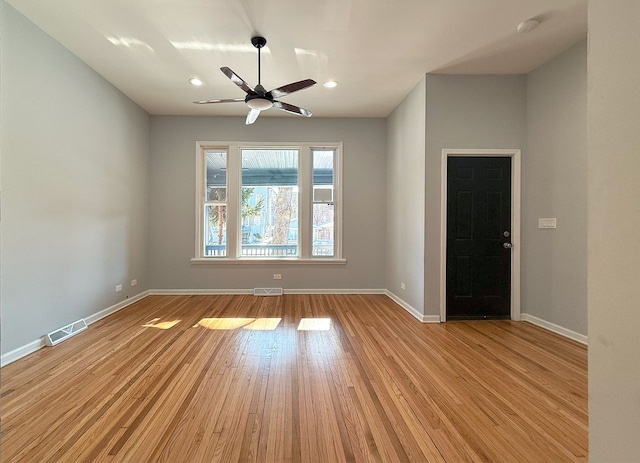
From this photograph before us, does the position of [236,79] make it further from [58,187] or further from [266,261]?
[266,261]

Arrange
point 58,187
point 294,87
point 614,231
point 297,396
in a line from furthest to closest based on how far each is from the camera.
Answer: point 58,187 → point 294,87 → point 297,396 → point 614,231

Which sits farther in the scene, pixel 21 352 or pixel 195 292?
pixel 195 292

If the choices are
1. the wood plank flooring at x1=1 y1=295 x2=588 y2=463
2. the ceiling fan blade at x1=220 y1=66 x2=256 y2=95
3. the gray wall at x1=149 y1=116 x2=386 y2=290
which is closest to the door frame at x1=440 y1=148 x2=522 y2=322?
the wood plank flooring at x1=1 y1=295 x2=588 y2=463

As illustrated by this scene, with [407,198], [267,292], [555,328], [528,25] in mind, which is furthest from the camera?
[267,292]

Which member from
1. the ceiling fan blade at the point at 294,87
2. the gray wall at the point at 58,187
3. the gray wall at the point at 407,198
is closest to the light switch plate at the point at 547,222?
the gray wall at the point at 407,198

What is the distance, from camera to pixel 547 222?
3250mm

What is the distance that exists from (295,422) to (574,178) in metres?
3.67

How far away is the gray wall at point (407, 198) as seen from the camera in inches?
141

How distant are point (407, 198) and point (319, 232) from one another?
171cm

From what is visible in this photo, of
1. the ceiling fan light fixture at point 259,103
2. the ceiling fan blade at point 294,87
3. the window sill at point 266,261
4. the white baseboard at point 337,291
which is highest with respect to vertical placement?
the ceiling fan blade at point 294,87

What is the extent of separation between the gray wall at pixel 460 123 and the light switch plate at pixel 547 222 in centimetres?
99

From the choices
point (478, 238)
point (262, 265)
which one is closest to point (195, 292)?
point (262, 265)

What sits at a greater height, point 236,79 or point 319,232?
point 236,79

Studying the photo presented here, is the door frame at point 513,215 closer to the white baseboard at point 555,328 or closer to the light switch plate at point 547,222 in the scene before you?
the white baseboard at point 555,328
